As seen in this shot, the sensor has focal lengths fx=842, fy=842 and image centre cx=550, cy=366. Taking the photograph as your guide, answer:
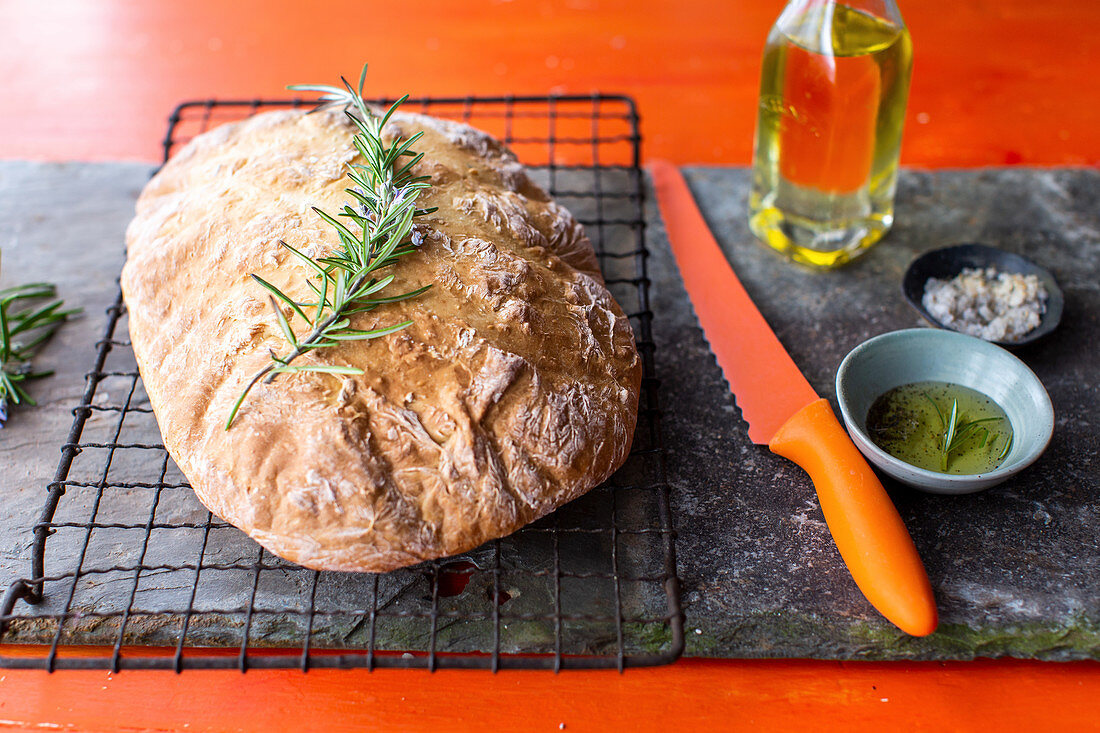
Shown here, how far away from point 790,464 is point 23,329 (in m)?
1.70

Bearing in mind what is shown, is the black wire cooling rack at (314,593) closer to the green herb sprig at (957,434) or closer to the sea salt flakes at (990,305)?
the green herb sprig at (957,434)

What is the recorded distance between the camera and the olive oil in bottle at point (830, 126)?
5.92 feet

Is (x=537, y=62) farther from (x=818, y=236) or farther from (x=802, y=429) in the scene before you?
(x=802, y=429)

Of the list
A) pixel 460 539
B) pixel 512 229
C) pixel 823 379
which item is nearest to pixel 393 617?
pixel 460 539

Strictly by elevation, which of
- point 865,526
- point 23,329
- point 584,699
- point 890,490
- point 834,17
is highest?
point 834,17

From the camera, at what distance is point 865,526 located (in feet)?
4.53

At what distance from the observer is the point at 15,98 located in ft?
9.02

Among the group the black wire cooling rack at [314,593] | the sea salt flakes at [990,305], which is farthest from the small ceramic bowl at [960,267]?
the black wire cooling rack at [314,593]

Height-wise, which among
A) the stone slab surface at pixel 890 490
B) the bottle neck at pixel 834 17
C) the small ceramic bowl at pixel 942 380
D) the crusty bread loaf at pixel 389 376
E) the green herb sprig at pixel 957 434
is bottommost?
the stone slab surface at pixel 890 490

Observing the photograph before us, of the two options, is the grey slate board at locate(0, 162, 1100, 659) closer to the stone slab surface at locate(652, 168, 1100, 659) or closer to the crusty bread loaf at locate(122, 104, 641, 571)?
the stone slab surface at locate(652, 168, 1100, 659)

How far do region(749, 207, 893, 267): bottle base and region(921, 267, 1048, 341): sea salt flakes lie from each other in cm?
23

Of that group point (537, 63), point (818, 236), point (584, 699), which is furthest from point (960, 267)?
point (537, 63)

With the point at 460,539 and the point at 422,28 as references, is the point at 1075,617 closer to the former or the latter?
the point at 460,539

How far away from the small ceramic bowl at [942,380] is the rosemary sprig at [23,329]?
Result: 1711mm
